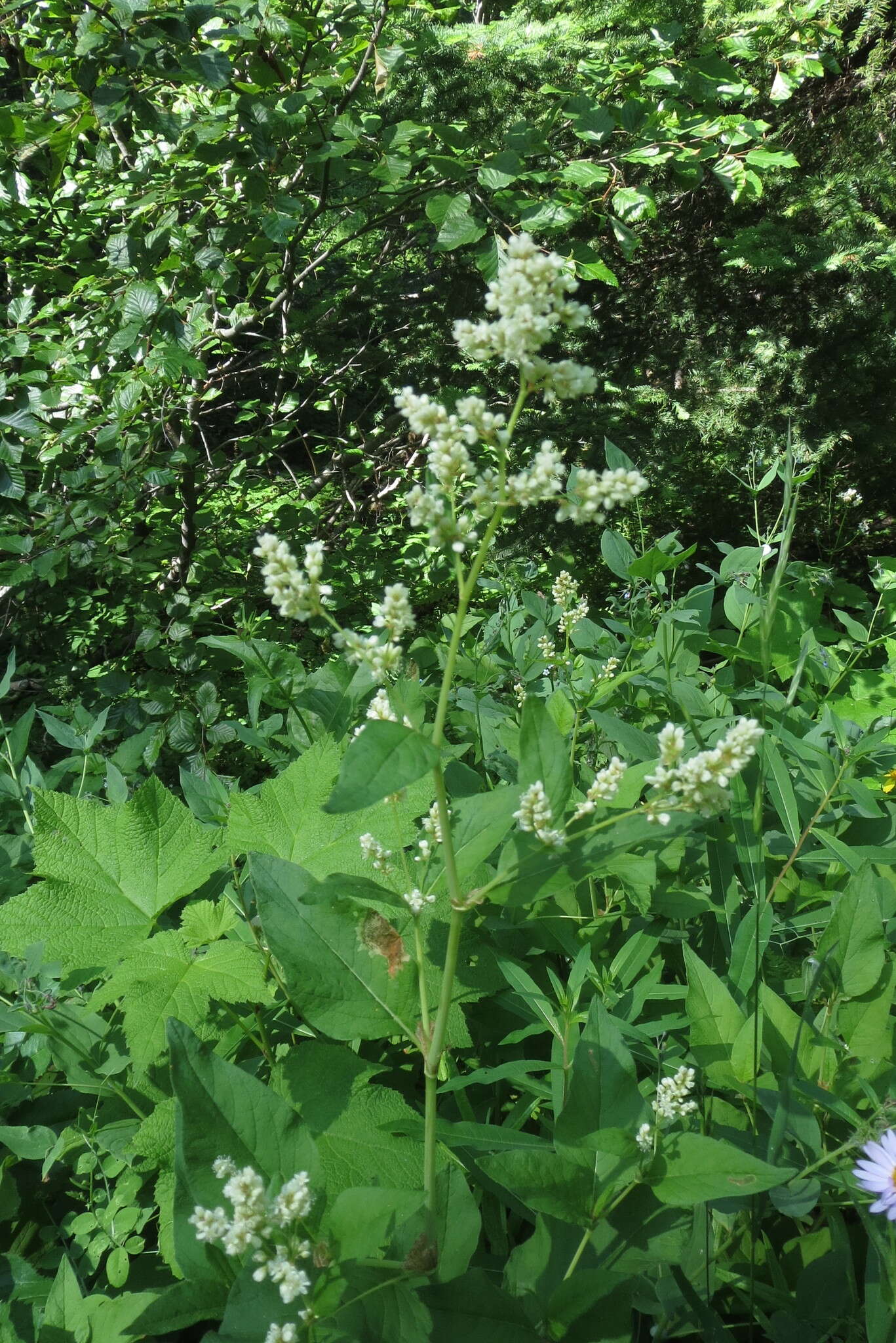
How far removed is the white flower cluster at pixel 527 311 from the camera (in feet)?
2.34

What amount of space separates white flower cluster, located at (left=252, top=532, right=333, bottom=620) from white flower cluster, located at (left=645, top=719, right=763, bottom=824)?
0.35 metres

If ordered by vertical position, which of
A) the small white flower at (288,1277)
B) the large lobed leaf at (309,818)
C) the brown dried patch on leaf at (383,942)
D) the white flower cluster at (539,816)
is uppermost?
the white flower cluster at (539,816)

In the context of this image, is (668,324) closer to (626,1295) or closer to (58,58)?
(58,58)

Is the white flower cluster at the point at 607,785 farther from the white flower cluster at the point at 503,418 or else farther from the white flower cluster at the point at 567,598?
the white flower cluster at the point at 567,598

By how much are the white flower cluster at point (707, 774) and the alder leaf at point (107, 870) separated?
2.66ft

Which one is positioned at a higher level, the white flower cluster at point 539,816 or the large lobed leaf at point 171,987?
the white flower cluster at point 539,816

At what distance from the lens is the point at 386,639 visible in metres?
0.83

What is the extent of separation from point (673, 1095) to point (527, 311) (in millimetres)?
838

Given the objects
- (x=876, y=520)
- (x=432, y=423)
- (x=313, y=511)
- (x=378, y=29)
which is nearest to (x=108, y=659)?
(x=313, y=511)

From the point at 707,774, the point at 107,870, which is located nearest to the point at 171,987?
the point at 107,870

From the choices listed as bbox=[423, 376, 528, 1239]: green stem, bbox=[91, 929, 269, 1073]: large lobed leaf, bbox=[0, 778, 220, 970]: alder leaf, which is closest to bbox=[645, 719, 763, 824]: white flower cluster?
bbox=[423, 376, 528, 1239]: green stem

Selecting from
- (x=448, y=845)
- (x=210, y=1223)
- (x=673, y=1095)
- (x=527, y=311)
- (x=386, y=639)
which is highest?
(x=527, y=311)

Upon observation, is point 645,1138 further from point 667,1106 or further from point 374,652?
point 374,652

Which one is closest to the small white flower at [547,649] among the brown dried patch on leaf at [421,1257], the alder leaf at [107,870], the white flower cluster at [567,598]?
the white flower cluster at [567,598]
